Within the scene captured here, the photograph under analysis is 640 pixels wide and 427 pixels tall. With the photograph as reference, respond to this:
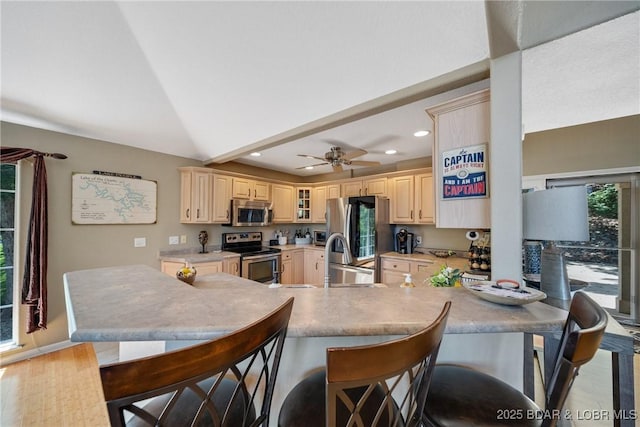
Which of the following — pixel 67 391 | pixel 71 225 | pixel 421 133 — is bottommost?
pixel 67 391

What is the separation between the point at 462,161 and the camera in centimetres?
143

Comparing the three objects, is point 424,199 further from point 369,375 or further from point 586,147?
point 369,375

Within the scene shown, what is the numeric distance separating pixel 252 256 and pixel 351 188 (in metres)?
2.13

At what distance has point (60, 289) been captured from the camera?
2627 mm

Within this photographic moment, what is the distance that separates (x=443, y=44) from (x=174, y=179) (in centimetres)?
366

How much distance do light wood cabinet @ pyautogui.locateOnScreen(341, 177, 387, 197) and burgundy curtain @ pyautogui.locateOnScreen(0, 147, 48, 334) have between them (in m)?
3.93

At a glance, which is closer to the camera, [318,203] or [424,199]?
[424,199]

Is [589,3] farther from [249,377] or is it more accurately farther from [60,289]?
[60,289]

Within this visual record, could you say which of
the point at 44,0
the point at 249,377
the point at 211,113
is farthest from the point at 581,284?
the point at 44,0

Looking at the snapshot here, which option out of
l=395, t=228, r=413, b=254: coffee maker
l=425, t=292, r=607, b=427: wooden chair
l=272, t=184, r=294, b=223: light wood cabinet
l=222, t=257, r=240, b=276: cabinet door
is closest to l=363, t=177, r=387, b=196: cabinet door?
l=395, t=228, r=413, b=254: coffee maker

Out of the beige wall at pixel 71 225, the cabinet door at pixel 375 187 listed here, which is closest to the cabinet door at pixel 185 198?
the beige wall at pixel 71 225

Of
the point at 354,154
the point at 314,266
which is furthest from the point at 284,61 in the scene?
the point at 314,266

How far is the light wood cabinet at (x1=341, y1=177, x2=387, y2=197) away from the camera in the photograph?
407 centimetres

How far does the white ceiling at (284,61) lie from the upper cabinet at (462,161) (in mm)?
261
